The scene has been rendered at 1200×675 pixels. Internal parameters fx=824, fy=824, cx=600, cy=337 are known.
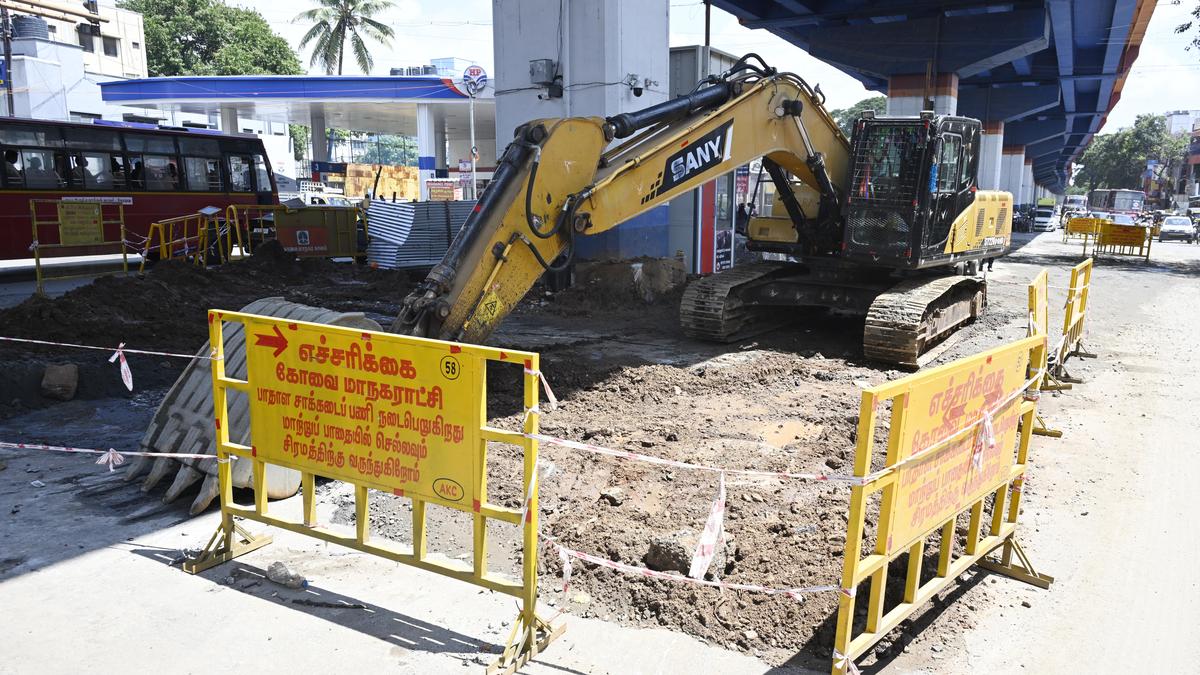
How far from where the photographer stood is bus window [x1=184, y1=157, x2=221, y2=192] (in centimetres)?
2119

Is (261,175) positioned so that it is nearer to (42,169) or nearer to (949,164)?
(42,169)

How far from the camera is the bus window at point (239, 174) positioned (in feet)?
72.8

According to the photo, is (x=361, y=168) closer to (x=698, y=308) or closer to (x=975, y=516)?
(x=698, y=308)

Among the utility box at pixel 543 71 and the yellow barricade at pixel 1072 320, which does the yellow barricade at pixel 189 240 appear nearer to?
the utility box at pixel 543 71

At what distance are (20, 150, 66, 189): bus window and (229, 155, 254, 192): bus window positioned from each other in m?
4.20

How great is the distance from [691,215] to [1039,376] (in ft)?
40.6

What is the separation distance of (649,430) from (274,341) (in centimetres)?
348

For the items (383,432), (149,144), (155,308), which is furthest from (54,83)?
(383,432)

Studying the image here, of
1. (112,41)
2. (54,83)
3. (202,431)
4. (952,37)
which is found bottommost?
(202,431)

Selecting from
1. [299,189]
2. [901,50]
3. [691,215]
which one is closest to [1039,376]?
[691,215]

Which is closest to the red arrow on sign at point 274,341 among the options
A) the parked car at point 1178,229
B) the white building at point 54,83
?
the white building at point 54,83

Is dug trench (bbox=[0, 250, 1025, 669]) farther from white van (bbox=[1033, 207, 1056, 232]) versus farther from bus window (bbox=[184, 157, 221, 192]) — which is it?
white van (bbox=[1033, 207, 1056, 232])

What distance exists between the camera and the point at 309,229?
1920 centimetres

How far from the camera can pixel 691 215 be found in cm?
1739
